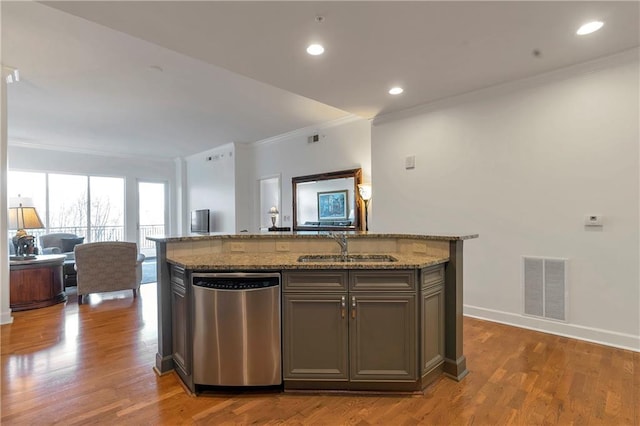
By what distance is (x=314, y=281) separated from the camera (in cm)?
224

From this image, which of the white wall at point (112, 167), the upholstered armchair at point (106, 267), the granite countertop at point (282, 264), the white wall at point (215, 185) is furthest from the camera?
the white wall at point (215, 185)

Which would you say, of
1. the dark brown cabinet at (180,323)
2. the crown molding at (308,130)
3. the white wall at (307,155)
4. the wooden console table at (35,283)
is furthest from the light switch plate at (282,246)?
the wooden console table at (35,283)

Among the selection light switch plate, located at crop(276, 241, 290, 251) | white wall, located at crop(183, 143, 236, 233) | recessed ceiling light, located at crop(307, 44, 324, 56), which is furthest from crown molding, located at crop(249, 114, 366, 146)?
light switch plate, located at crop(276, 241, 290, 251)

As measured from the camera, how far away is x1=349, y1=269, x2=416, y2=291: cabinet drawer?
2.21 meters

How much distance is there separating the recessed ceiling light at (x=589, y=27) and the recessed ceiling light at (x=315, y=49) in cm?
205

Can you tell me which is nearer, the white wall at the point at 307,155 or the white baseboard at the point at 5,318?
the white baseboard at the point at 5,318

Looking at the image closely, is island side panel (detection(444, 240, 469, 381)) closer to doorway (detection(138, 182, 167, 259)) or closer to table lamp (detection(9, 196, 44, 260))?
table lamp (detection(9, 196, 44, 260))

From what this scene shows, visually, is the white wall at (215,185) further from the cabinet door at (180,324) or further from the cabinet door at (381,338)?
the cabinet door at (381,338)

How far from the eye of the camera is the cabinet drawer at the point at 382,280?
7.24 feet

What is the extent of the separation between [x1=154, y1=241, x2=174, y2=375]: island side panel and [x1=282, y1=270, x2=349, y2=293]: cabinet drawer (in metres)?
1.04

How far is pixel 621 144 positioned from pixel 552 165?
539 millimetres

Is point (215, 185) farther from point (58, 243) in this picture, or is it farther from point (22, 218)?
point (22, 218)

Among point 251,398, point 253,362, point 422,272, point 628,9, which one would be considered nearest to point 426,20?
point 628,9

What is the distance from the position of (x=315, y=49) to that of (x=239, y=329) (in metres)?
2.33
